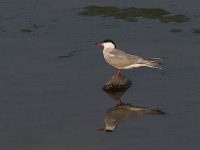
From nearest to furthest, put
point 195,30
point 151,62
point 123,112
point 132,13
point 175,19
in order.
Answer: point 123,112, point 151,62, point 195,30, point 175,19, point 132,13

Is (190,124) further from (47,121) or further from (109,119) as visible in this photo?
(47,121)

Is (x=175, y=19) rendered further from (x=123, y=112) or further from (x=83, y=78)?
(x=123, y=112)

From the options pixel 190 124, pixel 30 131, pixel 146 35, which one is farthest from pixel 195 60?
pixel 30 131

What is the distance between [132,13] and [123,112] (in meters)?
6.94

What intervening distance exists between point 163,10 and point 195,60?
424 cm

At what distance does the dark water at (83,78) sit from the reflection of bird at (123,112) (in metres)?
0.15

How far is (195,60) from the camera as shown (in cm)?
2042

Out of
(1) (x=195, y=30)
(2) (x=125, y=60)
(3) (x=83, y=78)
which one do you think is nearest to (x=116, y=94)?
(2) (x=125, y=60)

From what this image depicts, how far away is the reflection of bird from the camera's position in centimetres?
1716

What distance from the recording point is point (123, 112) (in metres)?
17.7

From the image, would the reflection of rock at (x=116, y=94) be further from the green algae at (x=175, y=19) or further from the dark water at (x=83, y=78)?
the green algae at (x=175, y=19)

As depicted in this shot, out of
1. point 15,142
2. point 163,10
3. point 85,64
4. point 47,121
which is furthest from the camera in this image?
point 163,10

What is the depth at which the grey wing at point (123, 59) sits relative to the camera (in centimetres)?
1903

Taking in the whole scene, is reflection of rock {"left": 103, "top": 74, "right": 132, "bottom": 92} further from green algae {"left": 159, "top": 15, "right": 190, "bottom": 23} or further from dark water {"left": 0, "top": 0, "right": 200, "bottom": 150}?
green algae {"left": 159, "top": 15, "right": 190, "bottom": 23}
